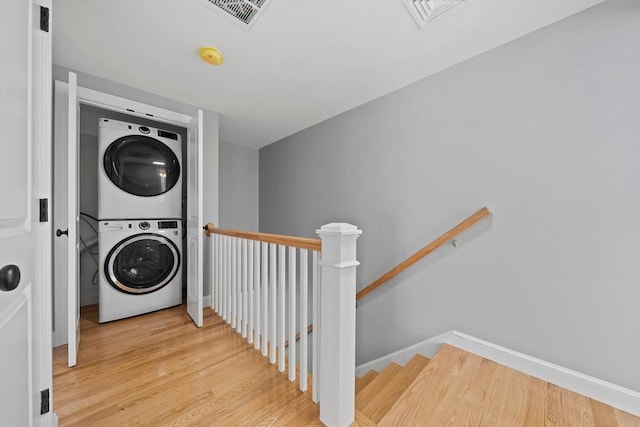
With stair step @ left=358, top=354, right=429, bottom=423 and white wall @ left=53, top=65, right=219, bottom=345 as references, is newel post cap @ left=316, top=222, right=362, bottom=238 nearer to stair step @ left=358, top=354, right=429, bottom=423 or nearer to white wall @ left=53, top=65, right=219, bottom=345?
stair step @ left=358, top=354, right=429, bottom=423

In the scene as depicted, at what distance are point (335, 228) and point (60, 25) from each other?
2.16 meters

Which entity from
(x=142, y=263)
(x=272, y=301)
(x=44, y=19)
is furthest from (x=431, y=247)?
(x=142, y=263)

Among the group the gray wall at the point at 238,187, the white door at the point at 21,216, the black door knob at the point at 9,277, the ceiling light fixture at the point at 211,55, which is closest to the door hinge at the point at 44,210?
the white door at the point at 21,216

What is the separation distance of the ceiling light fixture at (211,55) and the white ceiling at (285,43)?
43 millimetres

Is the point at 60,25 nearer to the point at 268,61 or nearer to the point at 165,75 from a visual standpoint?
the point at 165,75

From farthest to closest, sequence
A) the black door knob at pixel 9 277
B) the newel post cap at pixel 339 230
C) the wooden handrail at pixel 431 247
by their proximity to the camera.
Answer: the wooden handrail at pixel 431 247 → the newel post cap at pixel 339 230 → the black door knob at pixel 9 277

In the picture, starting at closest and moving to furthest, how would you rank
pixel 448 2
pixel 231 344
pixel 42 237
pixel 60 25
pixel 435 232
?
1. pixel 42 237
2. pixel 448 2
3. pixel 60 25
4. pixel 231 344
5. pixel 435 232

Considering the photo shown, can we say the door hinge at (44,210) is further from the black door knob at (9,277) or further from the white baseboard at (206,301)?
the white baseboard at (206,301)

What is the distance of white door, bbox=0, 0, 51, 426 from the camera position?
0.60 metres

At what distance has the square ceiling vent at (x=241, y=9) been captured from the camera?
1333 mm

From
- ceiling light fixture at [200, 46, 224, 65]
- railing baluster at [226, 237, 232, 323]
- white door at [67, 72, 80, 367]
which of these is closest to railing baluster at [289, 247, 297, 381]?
railing baluster at [226, 237, 232, 323]

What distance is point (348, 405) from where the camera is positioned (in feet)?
3.45

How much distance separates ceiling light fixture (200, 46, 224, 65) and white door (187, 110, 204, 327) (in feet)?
1.31

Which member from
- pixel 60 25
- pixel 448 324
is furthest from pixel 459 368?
pixel 60 25
